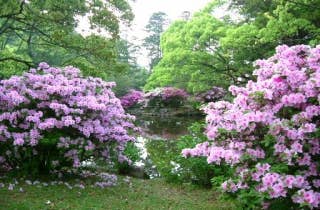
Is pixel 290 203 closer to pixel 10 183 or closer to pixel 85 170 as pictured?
pixel 10 183

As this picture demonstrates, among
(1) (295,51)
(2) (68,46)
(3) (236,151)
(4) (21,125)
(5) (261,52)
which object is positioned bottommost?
(3) (236,151)

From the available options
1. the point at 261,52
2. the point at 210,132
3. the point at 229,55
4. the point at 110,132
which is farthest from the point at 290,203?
the point at 229,55

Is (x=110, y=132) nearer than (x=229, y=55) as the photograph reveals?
Yes

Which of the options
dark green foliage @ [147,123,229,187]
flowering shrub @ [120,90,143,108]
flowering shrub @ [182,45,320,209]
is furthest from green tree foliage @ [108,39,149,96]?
flowering shrub @ [182,45,320,209]

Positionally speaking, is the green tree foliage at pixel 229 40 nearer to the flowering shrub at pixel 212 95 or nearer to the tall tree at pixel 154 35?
the flowering shrub at pixel 212 95

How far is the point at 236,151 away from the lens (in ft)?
14.5

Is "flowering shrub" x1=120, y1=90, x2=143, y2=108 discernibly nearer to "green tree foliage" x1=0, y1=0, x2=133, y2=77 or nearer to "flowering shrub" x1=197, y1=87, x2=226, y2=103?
"flowering shrub" x1=197, y1=87, x2=226, y2=103

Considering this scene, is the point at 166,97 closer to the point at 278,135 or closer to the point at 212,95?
the point at 212,95

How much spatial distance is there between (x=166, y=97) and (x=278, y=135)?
2806cm

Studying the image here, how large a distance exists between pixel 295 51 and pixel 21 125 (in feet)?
14.4

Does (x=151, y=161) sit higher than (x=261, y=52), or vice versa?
(x=261, y=52)

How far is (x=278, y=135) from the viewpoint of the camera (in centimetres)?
411

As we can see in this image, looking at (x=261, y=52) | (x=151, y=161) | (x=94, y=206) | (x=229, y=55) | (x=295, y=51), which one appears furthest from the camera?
(x=229, y=55)

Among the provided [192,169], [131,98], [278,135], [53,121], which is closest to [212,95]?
[131,98]
